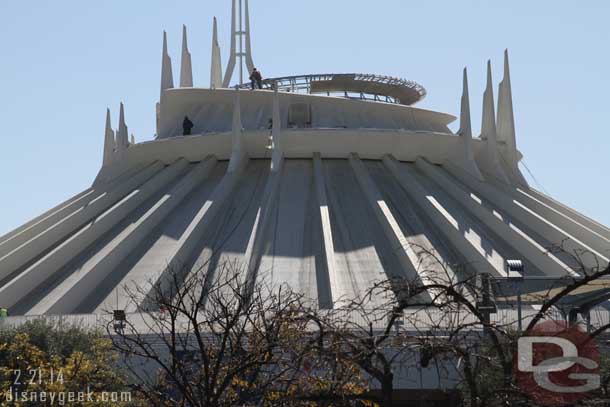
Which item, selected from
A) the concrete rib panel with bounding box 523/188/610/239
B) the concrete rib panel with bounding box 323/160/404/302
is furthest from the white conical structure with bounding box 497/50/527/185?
the concrete rib panel with bounding box 323/160/404/302

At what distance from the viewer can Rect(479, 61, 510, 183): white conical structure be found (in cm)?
4228

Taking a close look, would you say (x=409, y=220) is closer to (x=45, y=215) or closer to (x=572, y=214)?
(x=572, y=214)

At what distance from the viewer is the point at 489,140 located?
140ft

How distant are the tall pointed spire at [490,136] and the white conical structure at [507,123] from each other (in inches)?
37.7

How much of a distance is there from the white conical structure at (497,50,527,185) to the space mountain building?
2.2 inches

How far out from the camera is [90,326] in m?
27.6

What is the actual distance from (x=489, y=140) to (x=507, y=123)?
2.15m

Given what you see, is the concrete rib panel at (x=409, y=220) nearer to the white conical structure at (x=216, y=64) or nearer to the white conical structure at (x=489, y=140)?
the white conical structure at (x=489, y=140)

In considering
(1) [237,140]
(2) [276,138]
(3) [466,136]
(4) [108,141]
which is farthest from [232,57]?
(3) [466,136]

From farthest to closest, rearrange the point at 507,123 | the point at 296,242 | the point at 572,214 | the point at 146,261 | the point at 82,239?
1. the point at 507,123
2. the point at 572,214
3. the point at 82,239
4. the point at 296,242
5. the point at 146,261

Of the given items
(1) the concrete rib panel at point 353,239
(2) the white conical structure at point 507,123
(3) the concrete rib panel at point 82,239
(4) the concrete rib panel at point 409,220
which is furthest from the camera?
(2) the white conical structure at point 507,123

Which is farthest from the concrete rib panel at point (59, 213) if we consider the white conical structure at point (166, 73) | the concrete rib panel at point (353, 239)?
the concrete rib panel at point (353, 239)

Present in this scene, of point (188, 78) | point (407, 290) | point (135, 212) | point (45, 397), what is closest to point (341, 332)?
point (407, 290)

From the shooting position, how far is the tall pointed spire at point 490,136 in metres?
42.3
